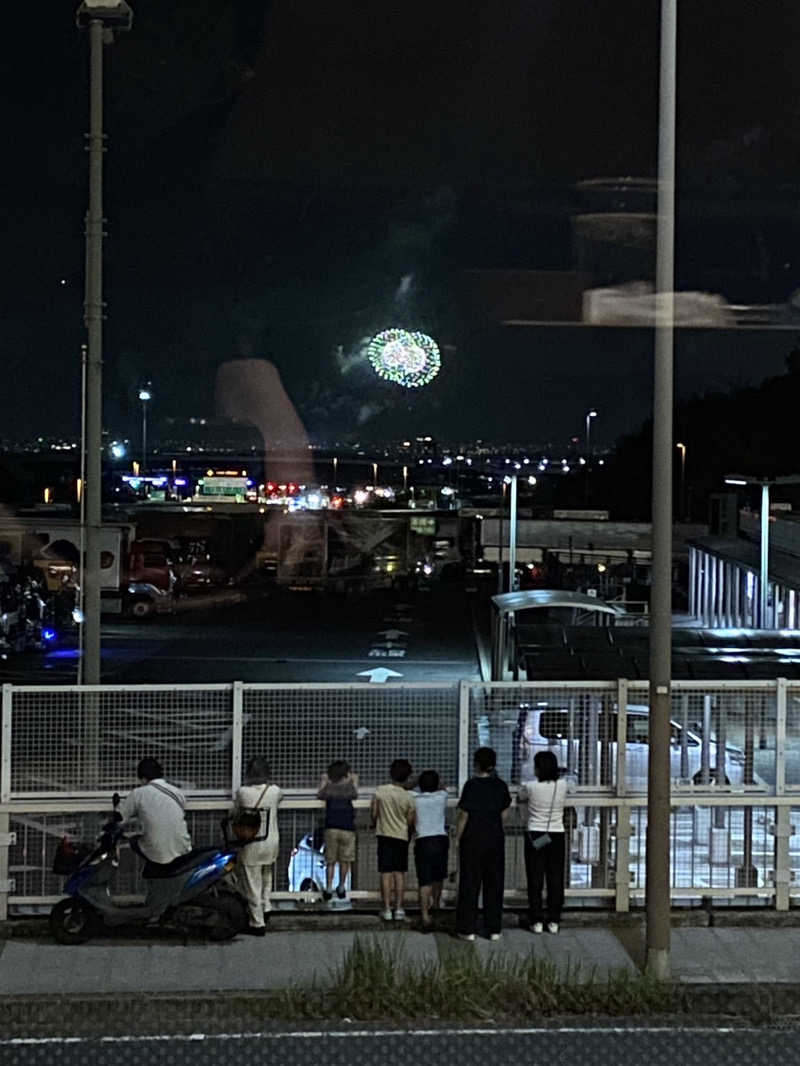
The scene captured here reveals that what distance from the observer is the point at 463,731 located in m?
10.8

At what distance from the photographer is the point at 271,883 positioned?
10867 mm

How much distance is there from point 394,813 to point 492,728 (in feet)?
4.10

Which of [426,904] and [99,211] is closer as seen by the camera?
[426,904]

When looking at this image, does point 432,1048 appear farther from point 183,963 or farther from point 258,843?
point 258,843

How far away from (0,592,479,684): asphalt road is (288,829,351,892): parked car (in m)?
18.7

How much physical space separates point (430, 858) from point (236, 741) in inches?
63.1

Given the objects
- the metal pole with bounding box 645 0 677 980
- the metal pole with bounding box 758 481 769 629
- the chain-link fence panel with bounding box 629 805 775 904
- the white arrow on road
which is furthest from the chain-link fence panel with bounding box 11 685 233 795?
the metal pole with bounding box 758 481 769 629

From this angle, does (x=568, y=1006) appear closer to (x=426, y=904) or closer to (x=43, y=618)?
(x=426, y=904)

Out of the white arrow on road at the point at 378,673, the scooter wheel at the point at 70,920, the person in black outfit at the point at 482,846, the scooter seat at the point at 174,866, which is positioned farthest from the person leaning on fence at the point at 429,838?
the white arrow on road at the point at 378,673

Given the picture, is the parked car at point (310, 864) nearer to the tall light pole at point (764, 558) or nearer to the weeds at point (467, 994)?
the weeds at point (467, 994)

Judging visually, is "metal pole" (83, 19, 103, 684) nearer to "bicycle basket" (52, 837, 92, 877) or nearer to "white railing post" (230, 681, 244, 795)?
"white railing post" (230, 681, 244, 795)

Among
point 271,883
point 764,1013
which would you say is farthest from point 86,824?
point 764,1013

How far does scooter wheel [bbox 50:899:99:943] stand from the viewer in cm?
1002

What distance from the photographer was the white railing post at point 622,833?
10.8m
